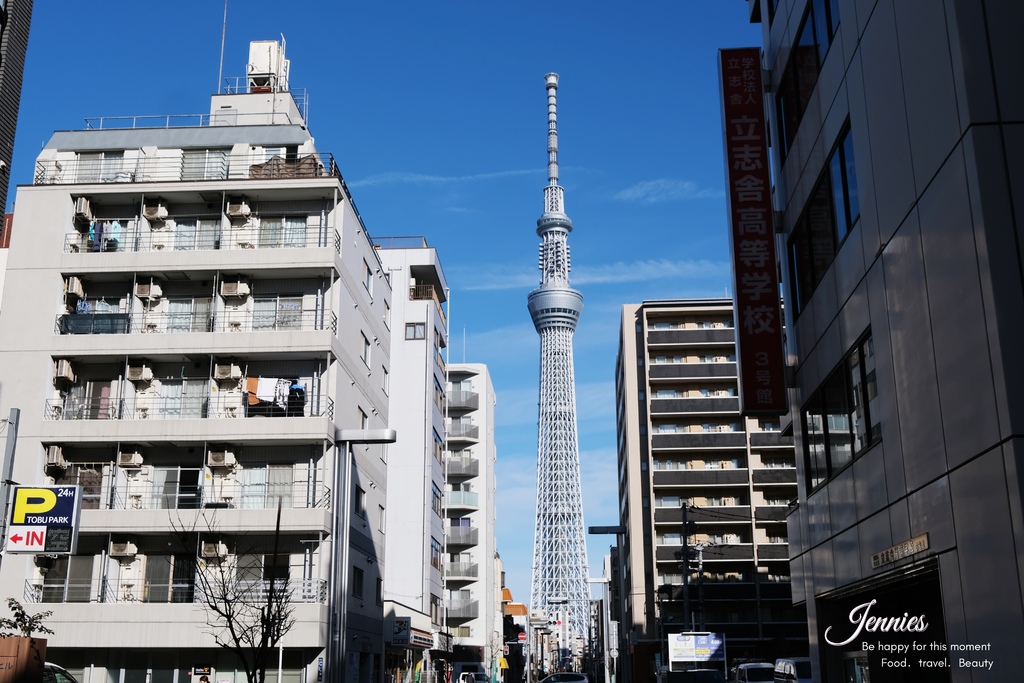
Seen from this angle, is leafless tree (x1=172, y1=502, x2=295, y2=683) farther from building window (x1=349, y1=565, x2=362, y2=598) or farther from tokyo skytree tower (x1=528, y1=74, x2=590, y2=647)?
tokyo skytree tower (x1=528, y1=74, x2=590, y2=647)

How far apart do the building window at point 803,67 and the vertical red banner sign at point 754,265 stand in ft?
2.33

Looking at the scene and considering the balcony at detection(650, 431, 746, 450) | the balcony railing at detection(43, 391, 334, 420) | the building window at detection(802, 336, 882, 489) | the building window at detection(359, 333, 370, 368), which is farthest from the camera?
the balcony at detection(650, 431, 746, 450)

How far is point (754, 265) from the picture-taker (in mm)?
21891

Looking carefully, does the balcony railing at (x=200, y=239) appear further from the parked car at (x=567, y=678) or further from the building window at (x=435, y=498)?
the parked car at (x=567, y=678)

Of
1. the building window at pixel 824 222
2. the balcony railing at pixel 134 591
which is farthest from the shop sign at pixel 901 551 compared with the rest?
the balcony railing at pixel 134 591

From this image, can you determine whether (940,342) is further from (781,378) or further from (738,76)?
(738,76)

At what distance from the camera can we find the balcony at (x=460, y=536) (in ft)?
226

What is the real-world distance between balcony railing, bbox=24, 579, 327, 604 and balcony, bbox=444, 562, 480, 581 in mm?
34935

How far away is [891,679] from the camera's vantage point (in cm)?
1847

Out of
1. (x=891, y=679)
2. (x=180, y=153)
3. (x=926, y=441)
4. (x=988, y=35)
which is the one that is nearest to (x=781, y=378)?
(x=891, y=679)

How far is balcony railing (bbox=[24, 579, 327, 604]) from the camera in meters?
33.0

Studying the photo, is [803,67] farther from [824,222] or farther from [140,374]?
[140,374]

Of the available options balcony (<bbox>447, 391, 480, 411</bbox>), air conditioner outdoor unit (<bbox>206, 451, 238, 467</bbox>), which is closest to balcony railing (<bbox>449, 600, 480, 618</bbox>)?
balcony (<bbox>447, 391, 480, 411</bbox>)

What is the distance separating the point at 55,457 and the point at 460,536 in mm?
37532
